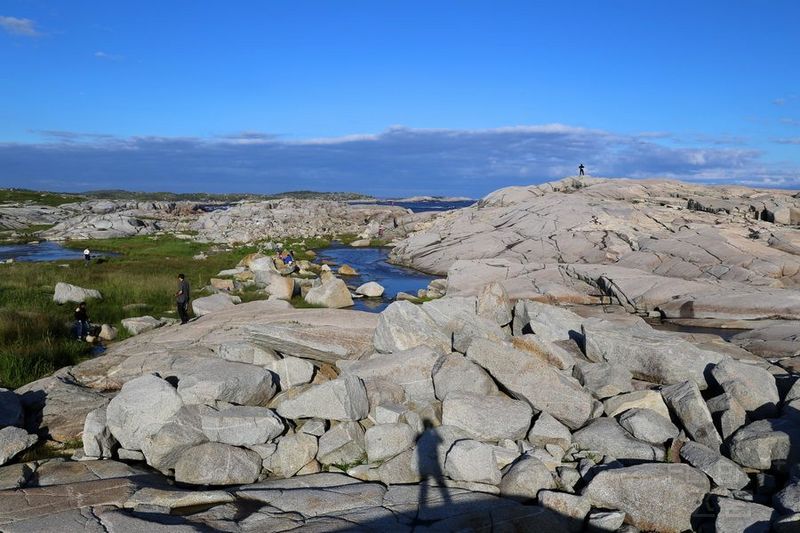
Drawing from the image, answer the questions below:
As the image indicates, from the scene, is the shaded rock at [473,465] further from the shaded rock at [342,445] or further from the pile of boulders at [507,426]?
the shaded rock at [342,445]

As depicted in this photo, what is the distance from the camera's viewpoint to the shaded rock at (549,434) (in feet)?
45.3

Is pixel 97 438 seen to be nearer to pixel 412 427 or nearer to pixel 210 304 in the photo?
pixel 412 427

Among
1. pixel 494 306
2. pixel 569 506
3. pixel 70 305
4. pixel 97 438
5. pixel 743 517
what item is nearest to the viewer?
pixel 743 517

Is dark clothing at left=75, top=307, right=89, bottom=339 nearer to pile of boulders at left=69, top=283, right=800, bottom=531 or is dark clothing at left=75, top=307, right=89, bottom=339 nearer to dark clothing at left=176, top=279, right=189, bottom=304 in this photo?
dark clothing at left=176, top=279, right=189, bottom=304

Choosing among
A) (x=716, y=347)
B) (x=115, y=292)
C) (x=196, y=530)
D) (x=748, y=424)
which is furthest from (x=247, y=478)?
(x=115, y=292)

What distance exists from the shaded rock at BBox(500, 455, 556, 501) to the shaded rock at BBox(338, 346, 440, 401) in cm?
406

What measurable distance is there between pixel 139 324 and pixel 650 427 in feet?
70.1

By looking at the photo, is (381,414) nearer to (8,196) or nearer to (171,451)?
(171,451)

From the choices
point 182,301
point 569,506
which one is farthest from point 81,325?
point 569,506

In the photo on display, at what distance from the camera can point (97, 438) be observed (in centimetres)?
1395

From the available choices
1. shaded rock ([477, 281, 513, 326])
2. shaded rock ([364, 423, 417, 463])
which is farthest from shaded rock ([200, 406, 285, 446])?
shaded rock ([477, 281, 513, 326])

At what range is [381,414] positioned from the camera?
1456 centimetres

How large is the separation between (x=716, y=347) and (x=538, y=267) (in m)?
20.0

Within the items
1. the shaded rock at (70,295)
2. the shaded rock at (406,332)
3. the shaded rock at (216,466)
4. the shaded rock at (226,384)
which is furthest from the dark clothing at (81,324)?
the shaded rock at (216,466)
